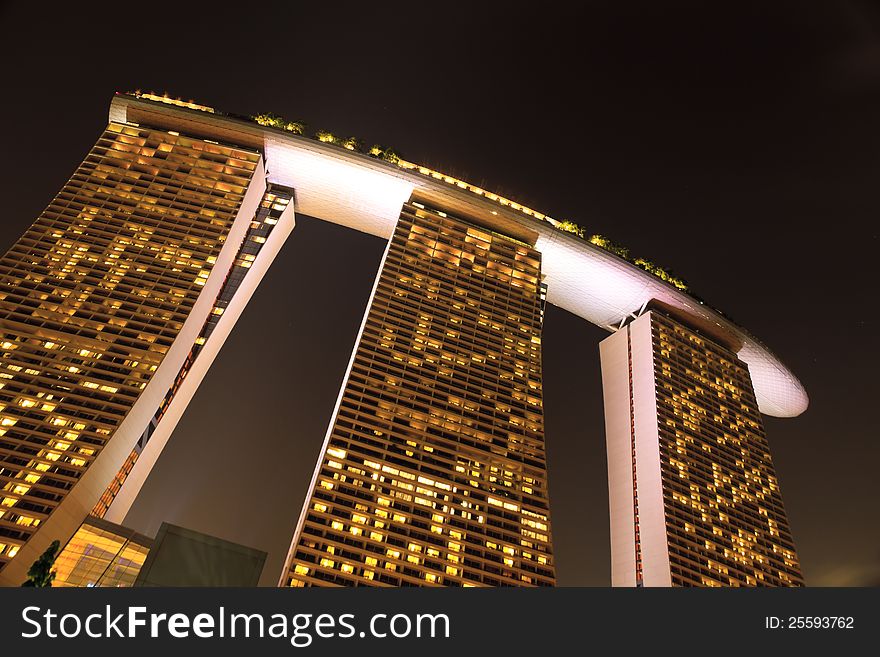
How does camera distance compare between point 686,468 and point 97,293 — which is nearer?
point 97,293

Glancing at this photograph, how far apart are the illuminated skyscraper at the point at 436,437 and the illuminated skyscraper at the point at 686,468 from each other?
19.2m

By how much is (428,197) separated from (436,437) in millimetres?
39338

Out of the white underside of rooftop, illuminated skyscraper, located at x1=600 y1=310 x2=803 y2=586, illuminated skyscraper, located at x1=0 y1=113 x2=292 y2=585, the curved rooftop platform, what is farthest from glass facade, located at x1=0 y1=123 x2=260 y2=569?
illuminated skyscraper, located at x1=600 y1=310 x2=803 y2=586

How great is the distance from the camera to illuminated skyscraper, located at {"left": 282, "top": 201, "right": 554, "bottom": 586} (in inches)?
2324

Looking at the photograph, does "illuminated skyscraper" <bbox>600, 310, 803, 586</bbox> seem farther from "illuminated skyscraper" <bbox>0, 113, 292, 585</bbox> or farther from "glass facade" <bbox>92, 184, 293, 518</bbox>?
"illuminated skyscraper" <bbox>0, 113, 292, 585</bbox>

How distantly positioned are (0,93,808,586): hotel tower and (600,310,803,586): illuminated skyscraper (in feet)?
1.15

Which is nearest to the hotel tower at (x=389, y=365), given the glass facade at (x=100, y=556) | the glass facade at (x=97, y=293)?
the glass facade at (x=97, y=293)

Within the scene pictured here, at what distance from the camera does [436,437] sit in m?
69.0

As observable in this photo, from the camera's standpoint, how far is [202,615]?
44.7 ft

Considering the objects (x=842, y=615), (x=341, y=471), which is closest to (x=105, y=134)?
(x=341, y=471)

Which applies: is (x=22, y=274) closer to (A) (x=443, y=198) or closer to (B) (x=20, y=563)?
(B) (x=20, y=563)

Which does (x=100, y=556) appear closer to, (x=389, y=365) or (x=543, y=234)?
(x=389, y=365)

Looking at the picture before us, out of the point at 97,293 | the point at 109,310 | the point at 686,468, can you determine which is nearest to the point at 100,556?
the point at 109,310

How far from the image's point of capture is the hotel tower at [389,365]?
5900cm
